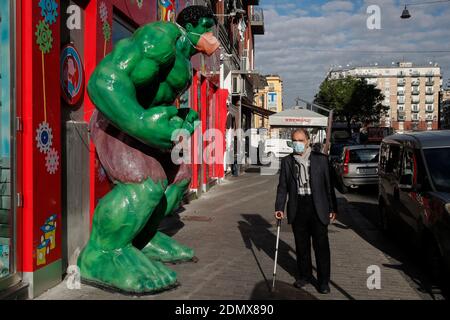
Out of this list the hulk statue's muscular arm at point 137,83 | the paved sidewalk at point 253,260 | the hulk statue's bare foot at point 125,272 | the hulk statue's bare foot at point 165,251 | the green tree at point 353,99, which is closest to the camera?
the hulk statue's muscular arm at point 137,83

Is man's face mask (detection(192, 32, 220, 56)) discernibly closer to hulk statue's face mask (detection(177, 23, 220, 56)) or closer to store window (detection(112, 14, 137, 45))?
hulk statue's face mask (detection(177, 23, 220, 56))

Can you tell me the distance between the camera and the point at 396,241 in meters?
8.16

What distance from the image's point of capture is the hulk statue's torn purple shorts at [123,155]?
4492 mm

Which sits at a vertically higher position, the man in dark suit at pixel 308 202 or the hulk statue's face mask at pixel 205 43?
the hulk statue's face mask at pixel 205 43

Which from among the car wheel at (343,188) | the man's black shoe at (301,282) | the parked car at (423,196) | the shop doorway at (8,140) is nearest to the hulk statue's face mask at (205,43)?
the shop doorway at (8,140)

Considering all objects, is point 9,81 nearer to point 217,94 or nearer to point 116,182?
point 116,182

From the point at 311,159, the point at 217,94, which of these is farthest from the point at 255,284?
the point at 217,94

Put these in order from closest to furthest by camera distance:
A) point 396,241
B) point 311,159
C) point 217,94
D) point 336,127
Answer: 1. point 311,159
2. point 396,241
3. point 217,94
4. point 336,127

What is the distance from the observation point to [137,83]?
4305 mm

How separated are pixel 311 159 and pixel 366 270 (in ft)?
6.23

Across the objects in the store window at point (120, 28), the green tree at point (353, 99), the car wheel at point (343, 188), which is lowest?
the car wheel at point (343, 188)

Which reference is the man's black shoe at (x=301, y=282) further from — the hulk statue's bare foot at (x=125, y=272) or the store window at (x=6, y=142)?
the store window at (x=6, y=142)

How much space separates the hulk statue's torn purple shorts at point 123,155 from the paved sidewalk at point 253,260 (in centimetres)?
116

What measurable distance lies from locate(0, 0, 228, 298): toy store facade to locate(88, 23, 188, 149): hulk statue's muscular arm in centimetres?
61
